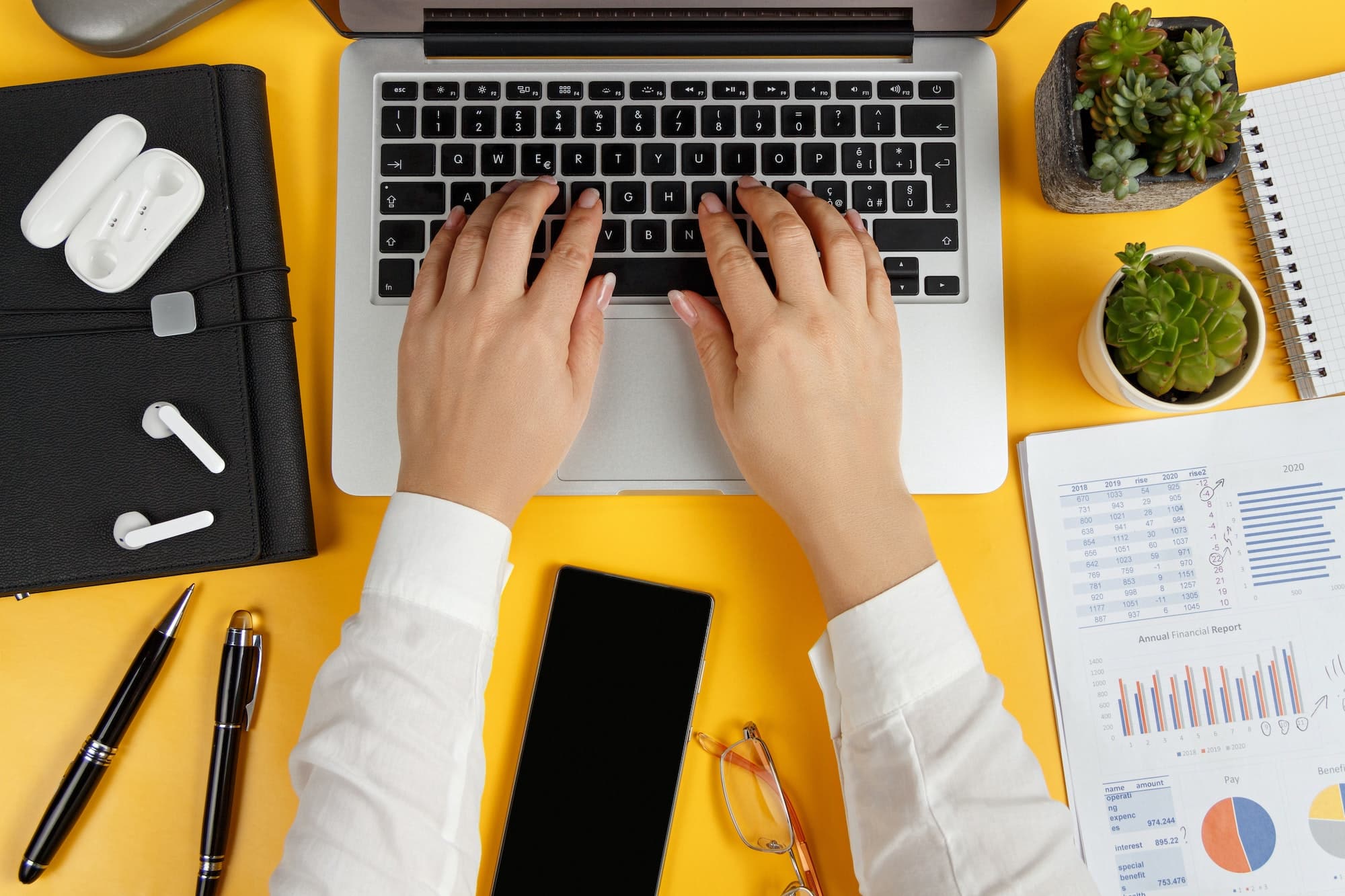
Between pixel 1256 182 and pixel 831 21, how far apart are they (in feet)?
1.32

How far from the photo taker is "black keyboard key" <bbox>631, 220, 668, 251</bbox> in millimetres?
707

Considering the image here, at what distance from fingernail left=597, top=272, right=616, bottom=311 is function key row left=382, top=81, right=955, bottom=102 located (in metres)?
0.16

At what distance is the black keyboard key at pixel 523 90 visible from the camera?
28.3 inches

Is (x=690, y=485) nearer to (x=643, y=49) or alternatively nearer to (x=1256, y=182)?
(x=643, y=49)

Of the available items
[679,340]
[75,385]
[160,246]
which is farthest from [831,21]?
[75,385]

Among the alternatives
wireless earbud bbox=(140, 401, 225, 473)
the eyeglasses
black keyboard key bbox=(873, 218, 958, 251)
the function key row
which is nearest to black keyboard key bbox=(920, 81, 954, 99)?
the function key row

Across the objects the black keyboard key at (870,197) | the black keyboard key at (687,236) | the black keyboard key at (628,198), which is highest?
the black keyboard key at (628,198)

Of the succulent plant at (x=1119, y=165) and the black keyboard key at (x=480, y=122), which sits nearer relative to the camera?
the succulent plant at (x=1119, y=165)

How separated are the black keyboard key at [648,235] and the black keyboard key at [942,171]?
0.23 m

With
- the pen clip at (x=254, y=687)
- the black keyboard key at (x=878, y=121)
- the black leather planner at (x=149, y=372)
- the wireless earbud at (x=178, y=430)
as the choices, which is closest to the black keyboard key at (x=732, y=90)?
the black keyboard key at (x=878, y=121)

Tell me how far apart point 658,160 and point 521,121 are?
0.13 meters

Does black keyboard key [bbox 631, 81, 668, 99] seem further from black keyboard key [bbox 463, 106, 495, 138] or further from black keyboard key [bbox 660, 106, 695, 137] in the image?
black keyboard key [bbox 463, 106, 495, 138]

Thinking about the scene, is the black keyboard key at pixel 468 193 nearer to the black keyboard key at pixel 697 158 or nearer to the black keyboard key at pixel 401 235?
the black keyboard key at pixel 401 235

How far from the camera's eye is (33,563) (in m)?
0.68
